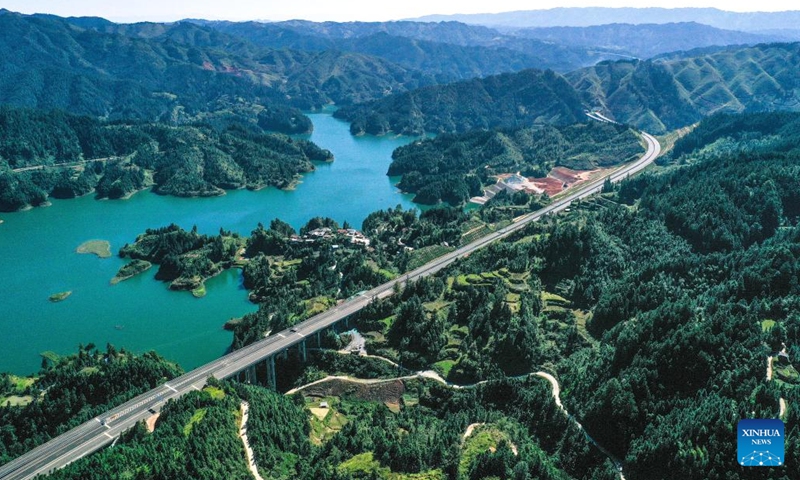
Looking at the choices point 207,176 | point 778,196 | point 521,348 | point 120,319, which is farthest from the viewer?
point 207,176

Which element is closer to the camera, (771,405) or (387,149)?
(771,405)

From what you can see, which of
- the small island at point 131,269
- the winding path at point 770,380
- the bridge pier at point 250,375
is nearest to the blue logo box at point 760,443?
the winding path at point 770,380

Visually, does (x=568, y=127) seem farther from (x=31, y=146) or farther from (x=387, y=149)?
(x=31, y=146)

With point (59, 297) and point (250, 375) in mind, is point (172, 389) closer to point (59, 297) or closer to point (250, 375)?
point (250, 375)

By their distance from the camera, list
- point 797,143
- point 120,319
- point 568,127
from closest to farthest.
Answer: point 120,319
point 797,143
point 568,127

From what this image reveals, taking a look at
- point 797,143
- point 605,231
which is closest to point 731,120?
point 797,143

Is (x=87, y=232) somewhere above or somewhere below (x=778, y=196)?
below
